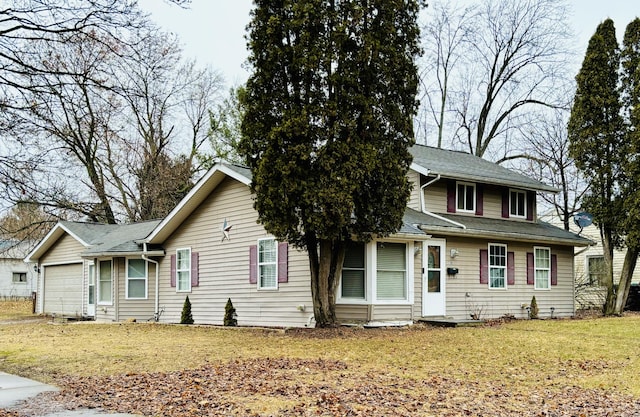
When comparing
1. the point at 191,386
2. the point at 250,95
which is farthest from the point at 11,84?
the point at 250,95

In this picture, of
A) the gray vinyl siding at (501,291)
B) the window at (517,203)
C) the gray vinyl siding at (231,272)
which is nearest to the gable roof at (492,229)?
the window at (517,203)

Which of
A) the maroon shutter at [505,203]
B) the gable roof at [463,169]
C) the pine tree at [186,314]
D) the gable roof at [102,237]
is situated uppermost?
the gable roof at [463,169]

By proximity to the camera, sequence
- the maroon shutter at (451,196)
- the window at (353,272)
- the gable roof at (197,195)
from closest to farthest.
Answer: the window at (353,272)
the gable roof at (197,195)
the maroon shutter at (451,196)

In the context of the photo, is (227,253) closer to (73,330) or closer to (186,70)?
(73,330)

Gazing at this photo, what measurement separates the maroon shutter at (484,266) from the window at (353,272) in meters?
4.42

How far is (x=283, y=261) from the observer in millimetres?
18031

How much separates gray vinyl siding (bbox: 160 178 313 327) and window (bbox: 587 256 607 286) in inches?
563

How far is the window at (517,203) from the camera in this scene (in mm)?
22000

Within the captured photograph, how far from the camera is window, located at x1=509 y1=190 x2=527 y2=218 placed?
2200 centimetres

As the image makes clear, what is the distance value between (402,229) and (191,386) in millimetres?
8908

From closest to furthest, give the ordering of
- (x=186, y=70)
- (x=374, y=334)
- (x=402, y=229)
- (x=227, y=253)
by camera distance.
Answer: (x=374, y=334) < (x=402, y=229) < (x=227, y=253) < (x=186, y=70)

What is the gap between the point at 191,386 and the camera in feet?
29.0

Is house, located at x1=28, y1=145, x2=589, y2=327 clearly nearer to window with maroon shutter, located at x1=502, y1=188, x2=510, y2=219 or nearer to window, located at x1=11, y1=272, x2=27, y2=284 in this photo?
window with maroon shutter, located at x1=502, y1=188, x2=510, y2=219

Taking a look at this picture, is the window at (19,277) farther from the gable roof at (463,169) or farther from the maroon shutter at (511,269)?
the maroon shutter at (511,269)
